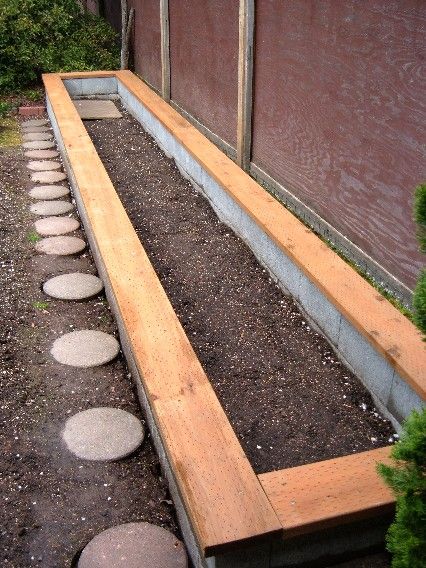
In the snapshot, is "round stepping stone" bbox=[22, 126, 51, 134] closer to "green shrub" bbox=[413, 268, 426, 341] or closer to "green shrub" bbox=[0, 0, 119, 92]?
"green shrub" bbox=[0, 0, 119, 92]

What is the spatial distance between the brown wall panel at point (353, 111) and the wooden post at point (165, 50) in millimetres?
3624

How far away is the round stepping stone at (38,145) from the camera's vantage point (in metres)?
8.22

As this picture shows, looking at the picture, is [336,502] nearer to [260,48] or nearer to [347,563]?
[347,563]

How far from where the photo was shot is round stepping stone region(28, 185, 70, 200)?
21.2 ft

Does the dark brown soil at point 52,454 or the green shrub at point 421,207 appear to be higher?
the green shrub at point 421,207

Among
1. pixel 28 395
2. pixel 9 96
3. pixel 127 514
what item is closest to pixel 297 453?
pixel 127 514

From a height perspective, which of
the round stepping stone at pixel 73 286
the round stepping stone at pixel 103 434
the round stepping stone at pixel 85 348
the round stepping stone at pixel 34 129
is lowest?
the round stepping stone at pixel 103 434

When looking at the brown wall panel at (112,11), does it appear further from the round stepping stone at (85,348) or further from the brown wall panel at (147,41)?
the round stepping stone at (85,348)

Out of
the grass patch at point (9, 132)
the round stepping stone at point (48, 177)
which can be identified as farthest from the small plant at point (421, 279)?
the grass patch at point (9, 132)

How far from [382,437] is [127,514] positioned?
134 centimetres

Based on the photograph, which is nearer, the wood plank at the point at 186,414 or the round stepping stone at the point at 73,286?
the wood plank at the point at 186,414

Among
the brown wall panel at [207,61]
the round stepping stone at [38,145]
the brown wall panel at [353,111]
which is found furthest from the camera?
the round stepping stone at [38,145]

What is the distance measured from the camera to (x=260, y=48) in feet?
19.7

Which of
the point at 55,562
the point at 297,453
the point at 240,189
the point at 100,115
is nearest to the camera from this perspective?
the point at 55,562
